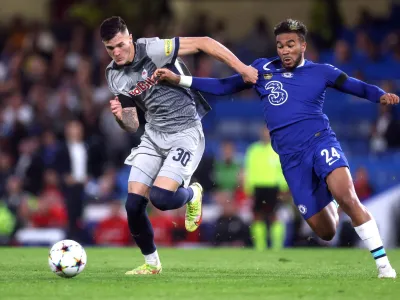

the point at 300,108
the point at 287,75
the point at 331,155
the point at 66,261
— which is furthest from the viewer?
the point at 287,75

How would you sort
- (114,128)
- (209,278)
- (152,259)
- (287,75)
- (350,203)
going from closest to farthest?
1. (350,203)
2. (209,278)
3. (287,75)
4. (152,259)
5. (114,128)

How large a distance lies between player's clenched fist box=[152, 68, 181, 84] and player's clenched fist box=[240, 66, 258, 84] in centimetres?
61

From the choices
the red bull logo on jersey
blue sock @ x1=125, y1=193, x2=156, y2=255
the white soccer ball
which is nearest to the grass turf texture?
the white soccer ball

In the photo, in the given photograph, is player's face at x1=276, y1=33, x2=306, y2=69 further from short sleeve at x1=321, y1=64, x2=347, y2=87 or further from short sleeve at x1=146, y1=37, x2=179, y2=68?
short sleeve at x1=146, y1=37, x2=179, y2=68

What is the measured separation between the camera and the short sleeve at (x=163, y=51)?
9.34 metres

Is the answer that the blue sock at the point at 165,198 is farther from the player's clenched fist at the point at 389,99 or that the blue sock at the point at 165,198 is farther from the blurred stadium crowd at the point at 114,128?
the blurred stadium crowd at the point at 114,128

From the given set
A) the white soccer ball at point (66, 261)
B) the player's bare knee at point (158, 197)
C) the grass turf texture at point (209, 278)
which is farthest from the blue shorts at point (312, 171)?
the white soccer ball at point (66, 261)

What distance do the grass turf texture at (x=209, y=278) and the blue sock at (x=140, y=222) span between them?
35 centimetres

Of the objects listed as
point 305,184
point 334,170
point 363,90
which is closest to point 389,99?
point 363,90

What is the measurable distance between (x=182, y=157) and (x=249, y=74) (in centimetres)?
102

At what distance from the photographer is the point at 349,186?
8.62 meters

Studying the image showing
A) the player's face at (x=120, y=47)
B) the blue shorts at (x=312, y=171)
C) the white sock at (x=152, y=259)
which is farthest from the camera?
the white sock at (x=152, y=259)

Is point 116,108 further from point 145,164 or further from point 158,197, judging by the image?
point 158,197

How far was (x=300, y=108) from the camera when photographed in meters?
9.14
